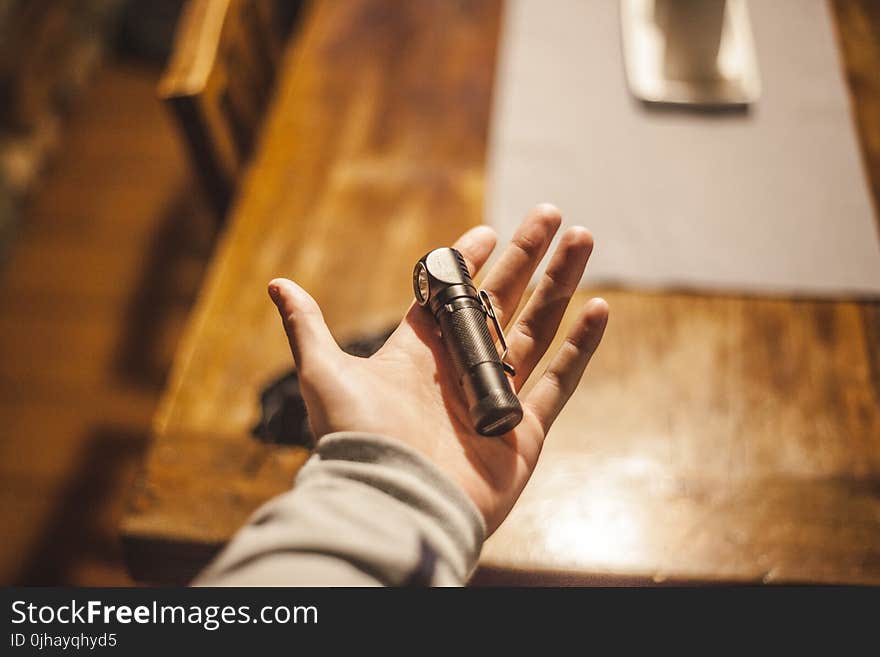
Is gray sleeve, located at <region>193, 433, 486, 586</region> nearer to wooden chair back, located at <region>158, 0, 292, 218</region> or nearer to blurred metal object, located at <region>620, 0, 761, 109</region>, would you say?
wooden chair back, located at <region>158, 0, 292, 218</region>

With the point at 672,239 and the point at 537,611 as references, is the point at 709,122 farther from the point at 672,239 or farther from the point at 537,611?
the point at 537,611

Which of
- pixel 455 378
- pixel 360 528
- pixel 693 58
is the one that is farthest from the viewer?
pixel 693 58

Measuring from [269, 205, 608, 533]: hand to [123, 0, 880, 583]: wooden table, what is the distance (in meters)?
0.09

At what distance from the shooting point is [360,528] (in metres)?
0.49

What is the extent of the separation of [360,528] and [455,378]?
16cm

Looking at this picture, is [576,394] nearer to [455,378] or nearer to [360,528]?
[455,378]

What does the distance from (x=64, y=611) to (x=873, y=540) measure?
2.17 ft

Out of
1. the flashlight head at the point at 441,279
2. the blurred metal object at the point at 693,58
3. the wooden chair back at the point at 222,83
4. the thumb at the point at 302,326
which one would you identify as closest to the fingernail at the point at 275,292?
the thumb at the point at 302,326

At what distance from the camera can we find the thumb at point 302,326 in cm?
58

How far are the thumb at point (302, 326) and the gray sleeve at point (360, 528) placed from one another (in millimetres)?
71

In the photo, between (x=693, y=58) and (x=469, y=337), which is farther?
(x=693, y=58)

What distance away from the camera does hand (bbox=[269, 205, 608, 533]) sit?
57 cm

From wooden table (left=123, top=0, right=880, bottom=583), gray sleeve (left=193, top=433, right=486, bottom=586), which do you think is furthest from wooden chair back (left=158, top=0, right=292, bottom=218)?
gray sleeve (left=193, top=433, right=486, bottom=586)

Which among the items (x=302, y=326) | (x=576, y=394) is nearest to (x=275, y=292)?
(x=302, y=326)
